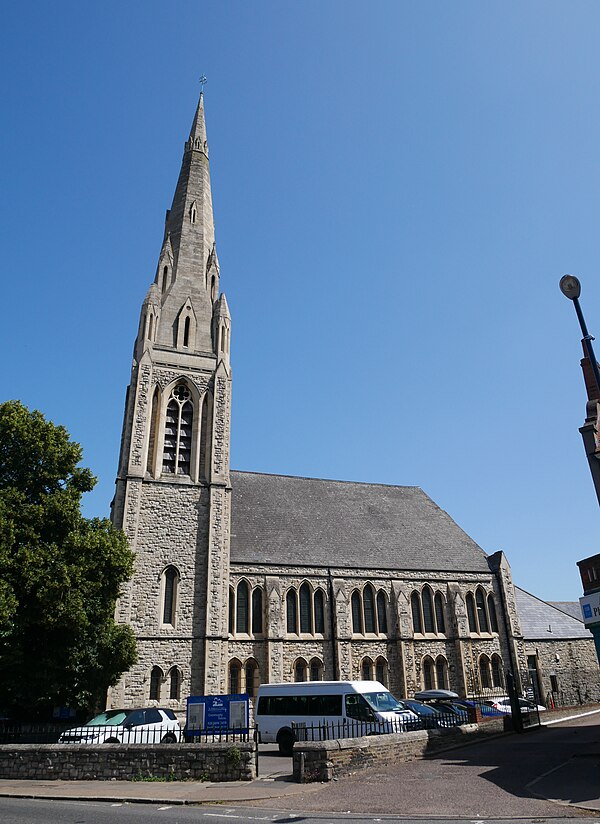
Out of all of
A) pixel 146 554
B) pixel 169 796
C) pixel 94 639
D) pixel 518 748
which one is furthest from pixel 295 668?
pixel 169 796

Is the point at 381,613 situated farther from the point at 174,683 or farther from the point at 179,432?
the point at 179,432

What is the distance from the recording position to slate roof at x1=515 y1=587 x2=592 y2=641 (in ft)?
123

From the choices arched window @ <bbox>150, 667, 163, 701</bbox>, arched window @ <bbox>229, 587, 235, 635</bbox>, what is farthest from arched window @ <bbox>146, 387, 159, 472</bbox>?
arched window @ <bbox>150, 667, 163, 701</bbox>

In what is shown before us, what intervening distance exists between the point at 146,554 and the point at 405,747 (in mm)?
16355

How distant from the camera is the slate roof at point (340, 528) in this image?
33.9 metres

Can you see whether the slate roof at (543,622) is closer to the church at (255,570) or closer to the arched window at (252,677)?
the church at (255,570)

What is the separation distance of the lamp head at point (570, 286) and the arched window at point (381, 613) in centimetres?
2366

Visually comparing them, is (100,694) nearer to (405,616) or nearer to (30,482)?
(30,482)

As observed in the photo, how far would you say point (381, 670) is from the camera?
106 ft

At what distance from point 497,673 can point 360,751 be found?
75.8 ft

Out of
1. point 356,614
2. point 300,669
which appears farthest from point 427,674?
point 300,669

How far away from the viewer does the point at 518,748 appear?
1745 cm

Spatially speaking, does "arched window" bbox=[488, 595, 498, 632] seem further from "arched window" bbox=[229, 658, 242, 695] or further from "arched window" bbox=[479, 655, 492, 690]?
"arched window" bbox=[229, 658, 242, 695]

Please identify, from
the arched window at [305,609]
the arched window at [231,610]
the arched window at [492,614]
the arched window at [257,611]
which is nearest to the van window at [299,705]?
the arched window at [231,610]
